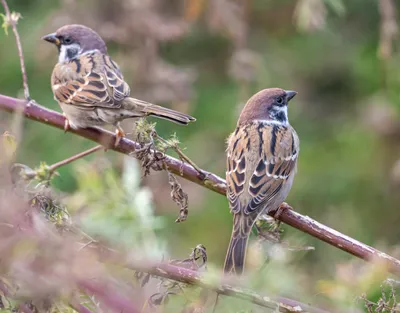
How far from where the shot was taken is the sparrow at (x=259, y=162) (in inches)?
139

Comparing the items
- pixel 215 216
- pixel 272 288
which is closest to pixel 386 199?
pixel 215 216

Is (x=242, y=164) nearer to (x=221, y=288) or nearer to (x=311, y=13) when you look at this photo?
(x=311, y=13)

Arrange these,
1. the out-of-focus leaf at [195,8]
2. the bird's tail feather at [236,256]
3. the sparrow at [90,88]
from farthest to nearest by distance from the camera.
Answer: the out-of-focus leaf at [195,8] < the sparrow at [90,88] < the bird's tail feather at [236,256]

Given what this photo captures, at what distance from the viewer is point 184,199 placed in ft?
8.46

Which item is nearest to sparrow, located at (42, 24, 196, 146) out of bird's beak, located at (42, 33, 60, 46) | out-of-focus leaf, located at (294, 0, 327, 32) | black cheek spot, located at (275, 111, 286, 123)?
bird's beak, located at (42, 33, 60, 46)

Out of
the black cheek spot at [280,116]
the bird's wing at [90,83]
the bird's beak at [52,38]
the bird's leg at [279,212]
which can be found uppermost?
the bird's beak at [52,38]

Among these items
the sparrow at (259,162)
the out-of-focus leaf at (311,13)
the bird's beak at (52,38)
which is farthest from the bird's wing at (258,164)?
the bird's beak at (52,38)

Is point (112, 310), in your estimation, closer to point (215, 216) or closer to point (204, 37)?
point (215, 216)

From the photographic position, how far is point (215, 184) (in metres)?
3.07

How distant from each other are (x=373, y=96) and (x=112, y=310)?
5740 millimetres

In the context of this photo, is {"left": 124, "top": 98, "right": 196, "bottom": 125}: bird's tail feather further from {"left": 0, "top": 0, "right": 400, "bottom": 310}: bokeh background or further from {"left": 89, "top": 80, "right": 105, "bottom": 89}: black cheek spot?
{"left": 0, "top": 0, "right": 400, "bottom": 310}: bokeh background

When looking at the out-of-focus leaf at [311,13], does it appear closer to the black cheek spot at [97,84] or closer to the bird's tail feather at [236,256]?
the black cheek spot at [97,84]

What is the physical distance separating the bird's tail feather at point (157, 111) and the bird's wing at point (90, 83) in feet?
0.34

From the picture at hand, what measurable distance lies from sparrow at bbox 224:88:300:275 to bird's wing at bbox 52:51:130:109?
2.27ft
